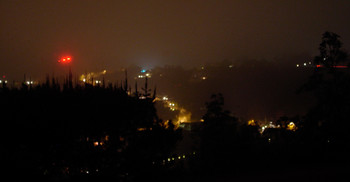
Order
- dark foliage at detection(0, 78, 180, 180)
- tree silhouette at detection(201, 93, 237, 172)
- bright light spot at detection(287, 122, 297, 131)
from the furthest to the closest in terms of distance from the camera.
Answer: bright light spot at detection(287, 122, 297, 131) < tree silhouette at detection(201, 93, 237, 172) < dark foliage at detection(0, 78, 180, 180)

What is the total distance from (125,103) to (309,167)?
6.21 meters

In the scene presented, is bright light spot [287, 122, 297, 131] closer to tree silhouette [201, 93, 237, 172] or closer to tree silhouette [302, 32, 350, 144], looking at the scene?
tree silhouette [302, 32, 350, 144]

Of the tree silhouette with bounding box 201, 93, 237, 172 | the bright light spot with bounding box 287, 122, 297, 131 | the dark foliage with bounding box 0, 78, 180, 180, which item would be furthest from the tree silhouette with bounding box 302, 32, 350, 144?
the dark foliage with bounding box 0, 78, 180, 180

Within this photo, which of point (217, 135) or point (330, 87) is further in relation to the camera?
point (330, 87)

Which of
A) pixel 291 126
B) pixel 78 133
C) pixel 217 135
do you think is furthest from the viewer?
pixel 291 126

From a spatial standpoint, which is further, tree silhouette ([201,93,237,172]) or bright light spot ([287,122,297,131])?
bright light spot ([287,122,297,131])

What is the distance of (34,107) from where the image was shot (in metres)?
7.11

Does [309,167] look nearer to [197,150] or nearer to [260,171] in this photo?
[260,171]

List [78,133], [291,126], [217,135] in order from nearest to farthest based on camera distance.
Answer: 1. [78,133]
2. [217,135]
3. [291,126]

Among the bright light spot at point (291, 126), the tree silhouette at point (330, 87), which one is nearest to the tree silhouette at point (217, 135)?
the bright light spot at point (291, 126)

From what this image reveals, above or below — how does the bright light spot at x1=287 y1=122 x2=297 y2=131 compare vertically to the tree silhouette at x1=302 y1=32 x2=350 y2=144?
below

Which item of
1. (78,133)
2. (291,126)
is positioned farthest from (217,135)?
(78,133)

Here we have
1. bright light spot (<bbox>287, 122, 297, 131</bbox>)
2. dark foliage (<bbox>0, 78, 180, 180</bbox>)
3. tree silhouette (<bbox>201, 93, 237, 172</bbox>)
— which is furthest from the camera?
bright light spot (<bbox>287, 122, 297, 131</bbox>)

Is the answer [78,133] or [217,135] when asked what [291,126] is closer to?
[217,135]
